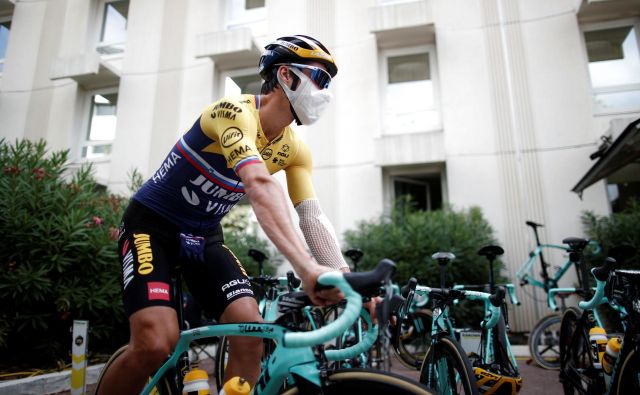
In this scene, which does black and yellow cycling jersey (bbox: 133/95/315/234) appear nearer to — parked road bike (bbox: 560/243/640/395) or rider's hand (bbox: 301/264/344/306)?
rider's hand (bbox: 301/264/344/306)

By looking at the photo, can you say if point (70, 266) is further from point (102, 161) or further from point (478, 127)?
point (478, 127)

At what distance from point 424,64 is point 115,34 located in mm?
9812

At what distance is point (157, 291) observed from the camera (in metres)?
1.83

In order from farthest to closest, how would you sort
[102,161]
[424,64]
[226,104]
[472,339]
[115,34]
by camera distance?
1. [115,34]
2. [102,161]
3. [424,64]
4. [472,339]
5. [226,104]

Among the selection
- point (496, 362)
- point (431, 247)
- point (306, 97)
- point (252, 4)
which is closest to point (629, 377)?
point (496, 362)

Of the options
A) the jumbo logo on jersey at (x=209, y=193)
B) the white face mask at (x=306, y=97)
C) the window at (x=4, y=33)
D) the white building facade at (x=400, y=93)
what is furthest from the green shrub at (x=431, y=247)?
the window at (x=4, y=33)

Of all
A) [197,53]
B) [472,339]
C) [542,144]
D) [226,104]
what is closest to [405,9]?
[542,144]

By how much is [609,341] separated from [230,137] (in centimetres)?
293

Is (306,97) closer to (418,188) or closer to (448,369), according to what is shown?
(448,369)

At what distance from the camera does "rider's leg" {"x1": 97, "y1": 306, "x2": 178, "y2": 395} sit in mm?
1730

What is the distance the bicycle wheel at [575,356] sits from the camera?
122 inches

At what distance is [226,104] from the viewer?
181 cm

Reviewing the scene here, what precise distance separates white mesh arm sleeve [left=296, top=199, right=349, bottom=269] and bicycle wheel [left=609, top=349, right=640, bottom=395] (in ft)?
6.11

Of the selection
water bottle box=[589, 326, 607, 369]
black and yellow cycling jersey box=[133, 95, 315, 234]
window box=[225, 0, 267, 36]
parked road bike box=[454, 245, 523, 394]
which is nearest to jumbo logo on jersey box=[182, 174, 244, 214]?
black and yellow cycling jersey box=[133, 95, 315, 234]
